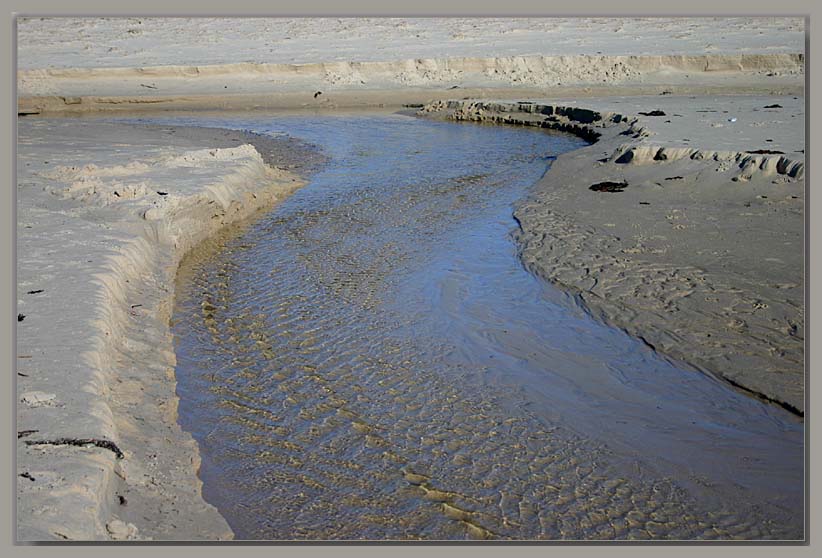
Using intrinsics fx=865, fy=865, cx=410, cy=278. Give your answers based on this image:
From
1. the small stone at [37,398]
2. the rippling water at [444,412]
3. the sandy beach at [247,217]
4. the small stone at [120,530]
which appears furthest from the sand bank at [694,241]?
the small stone at [37,398]

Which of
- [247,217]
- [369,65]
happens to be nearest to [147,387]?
[247,217]

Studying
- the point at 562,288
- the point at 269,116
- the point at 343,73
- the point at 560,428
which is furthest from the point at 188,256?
the point at 343,73

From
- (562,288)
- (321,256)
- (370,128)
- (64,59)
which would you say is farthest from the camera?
(64,59)

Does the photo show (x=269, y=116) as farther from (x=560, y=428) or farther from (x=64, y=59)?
(x=560, y=428)

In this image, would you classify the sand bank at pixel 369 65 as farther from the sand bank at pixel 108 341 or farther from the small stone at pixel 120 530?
the small stone at pixel 120 530

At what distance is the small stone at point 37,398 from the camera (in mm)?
4090

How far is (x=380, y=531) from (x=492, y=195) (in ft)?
24.4

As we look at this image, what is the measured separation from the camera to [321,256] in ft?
26.6

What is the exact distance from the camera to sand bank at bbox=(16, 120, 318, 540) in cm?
354

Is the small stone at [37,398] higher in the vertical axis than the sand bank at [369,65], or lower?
lower

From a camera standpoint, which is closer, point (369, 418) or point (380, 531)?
point (380, 531)

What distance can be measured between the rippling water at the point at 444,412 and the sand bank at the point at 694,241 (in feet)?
0.89

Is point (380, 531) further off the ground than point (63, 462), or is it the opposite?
point (63, 462)

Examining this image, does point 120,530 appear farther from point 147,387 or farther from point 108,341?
point 108,341
